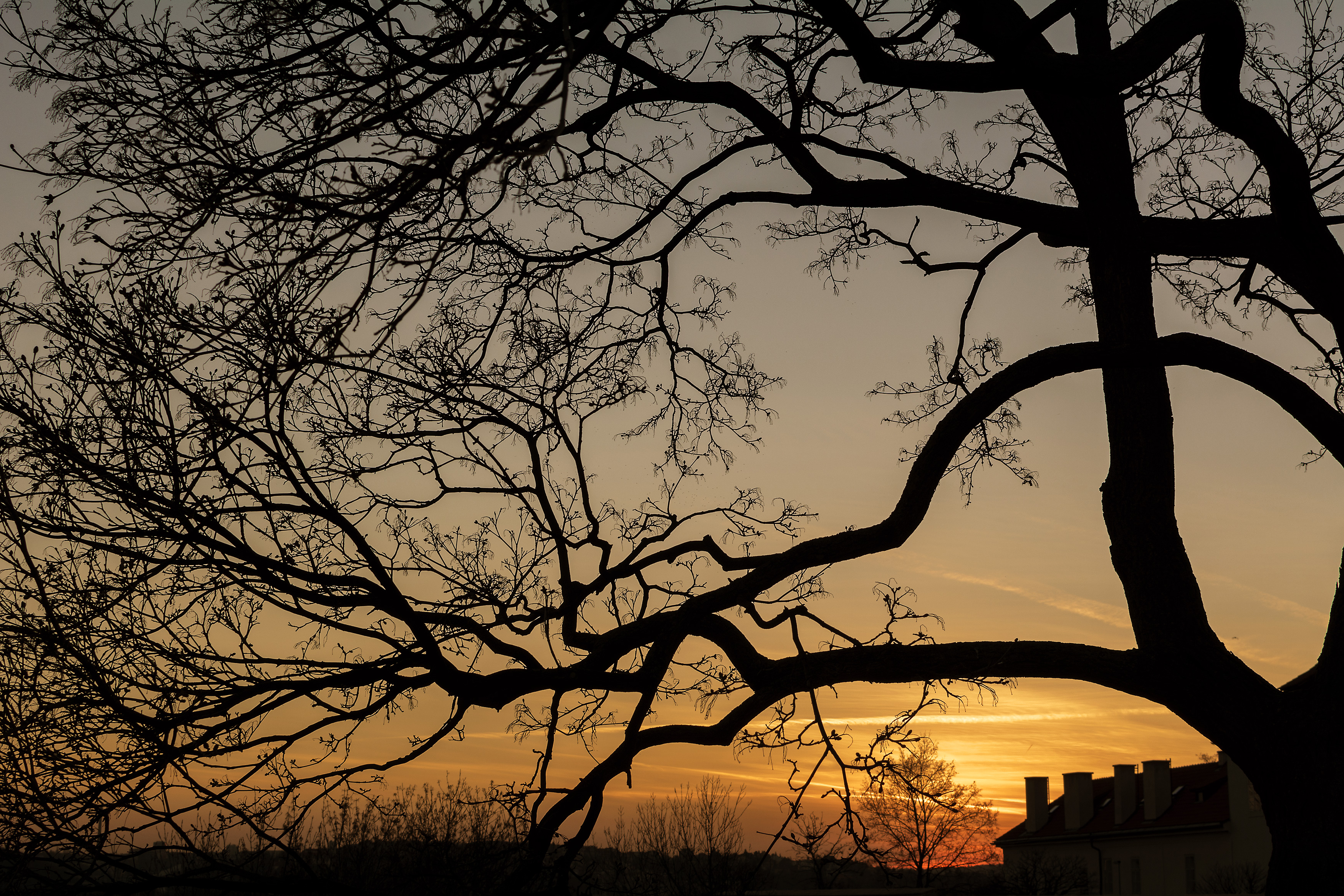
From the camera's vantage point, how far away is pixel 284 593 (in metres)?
5.49

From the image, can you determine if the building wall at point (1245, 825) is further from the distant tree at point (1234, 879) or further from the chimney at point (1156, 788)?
the chimney at point (1156, 788)

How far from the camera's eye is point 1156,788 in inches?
1822

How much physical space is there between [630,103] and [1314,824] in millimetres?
6212

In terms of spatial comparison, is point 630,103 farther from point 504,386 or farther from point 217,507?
point 217,507

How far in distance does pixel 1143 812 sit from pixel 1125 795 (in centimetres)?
105

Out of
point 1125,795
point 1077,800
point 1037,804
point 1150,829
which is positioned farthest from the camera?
point 1037,804

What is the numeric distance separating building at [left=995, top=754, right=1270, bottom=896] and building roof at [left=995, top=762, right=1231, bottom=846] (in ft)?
0.18

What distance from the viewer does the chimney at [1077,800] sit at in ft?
165

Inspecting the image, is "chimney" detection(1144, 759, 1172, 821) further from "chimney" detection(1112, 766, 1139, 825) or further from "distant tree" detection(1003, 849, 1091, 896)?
"distant tree" detection(1003, 849, 1091, 896)

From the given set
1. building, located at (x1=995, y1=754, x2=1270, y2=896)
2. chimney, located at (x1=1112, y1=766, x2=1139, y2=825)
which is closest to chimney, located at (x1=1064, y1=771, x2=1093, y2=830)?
building, located at (x1=995, y1=754, x2=1270, y2=896)

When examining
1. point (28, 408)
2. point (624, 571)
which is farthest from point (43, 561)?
point (624, 571)

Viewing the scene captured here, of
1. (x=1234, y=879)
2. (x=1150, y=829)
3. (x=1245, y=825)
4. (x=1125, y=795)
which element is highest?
(x=1125, y=795)

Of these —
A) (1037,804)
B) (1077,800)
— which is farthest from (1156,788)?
(1037,804)

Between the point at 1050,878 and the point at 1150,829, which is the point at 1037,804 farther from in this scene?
the point at 1150,829
